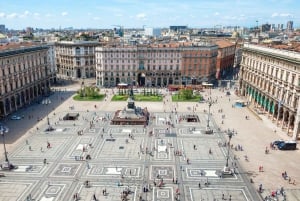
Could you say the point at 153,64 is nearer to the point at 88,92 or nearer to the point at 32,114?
the point at 88,92

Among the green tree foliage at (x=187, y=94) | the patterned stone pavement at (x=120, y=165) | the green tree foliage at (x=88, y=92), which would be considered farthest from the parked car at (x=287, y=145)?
the green tree foliage at (x=88, y=92)

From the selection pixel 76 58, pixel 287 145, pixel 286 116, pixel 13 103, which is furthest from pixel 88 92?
pixel 287 145

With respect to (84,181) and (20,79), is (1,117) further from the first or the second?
(84,181)

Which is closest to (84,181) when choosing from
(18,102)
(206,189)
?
(206,189)

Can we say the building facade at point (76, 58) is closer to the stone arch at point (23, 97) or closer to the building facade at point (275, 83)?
the stone arch at point (23, 97)

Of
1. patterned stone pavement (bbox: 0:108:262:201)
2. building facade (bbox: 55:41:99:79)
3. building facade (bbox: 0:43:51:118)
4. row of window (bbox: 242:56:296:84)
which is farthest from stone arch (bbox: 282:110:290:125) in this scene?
building facade (bbox: 55:41:99:79)

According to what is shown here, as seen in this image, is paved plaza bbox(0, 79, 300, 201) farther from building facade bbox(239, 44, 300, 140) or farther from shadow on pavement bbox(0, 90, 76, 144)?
building facade bbox(239, 44, 300, 140)
